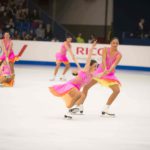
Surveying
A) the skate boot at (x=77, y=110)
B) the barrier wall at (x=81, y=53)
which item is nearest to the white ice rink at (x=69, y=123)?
the skate boot at (x=77, y=110)

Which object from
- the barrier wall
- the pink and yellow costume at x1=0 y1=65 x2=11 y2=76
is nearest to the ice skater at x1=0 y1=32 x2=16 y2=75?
the pink and yellow costume at x1=0 y1=65 x2=11 y2=76

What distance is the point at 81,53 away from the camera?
1884cm

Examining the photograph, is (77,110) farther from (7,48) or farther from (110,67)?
(7,48)

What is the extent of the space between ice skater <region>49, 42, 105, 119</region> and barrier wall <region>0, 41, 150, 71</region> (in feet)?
33.0

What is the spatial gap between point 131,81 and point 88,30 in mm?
10548

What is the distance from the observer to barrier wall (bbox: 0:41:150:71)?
60.0ft

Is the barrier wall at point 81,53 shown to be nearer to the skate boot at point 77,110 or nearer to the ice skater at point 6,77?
the ice skater at point 6,77

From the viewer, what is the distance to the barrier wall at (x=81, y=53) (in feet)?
60.0

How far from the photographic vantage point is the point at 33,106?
9562 mm

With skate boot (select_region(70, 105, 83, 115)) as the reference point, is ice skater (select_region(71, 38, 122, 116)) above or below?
above

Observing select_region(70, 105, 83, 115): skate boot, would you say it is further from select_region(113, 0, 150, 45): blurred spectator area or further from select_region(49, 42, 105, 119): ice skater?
select_region(113, 0, 150, 45): blurred spectator area

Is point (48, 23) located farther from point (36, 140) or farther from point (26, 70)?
point (36, 140)

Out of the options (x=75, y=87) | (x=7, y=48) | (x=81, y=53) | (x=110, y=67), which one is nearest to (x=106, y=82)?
(x=110, y=67)

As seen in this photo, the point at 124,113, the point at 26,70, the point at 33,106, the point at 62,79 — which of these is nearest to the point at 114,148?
the point at 124,113
